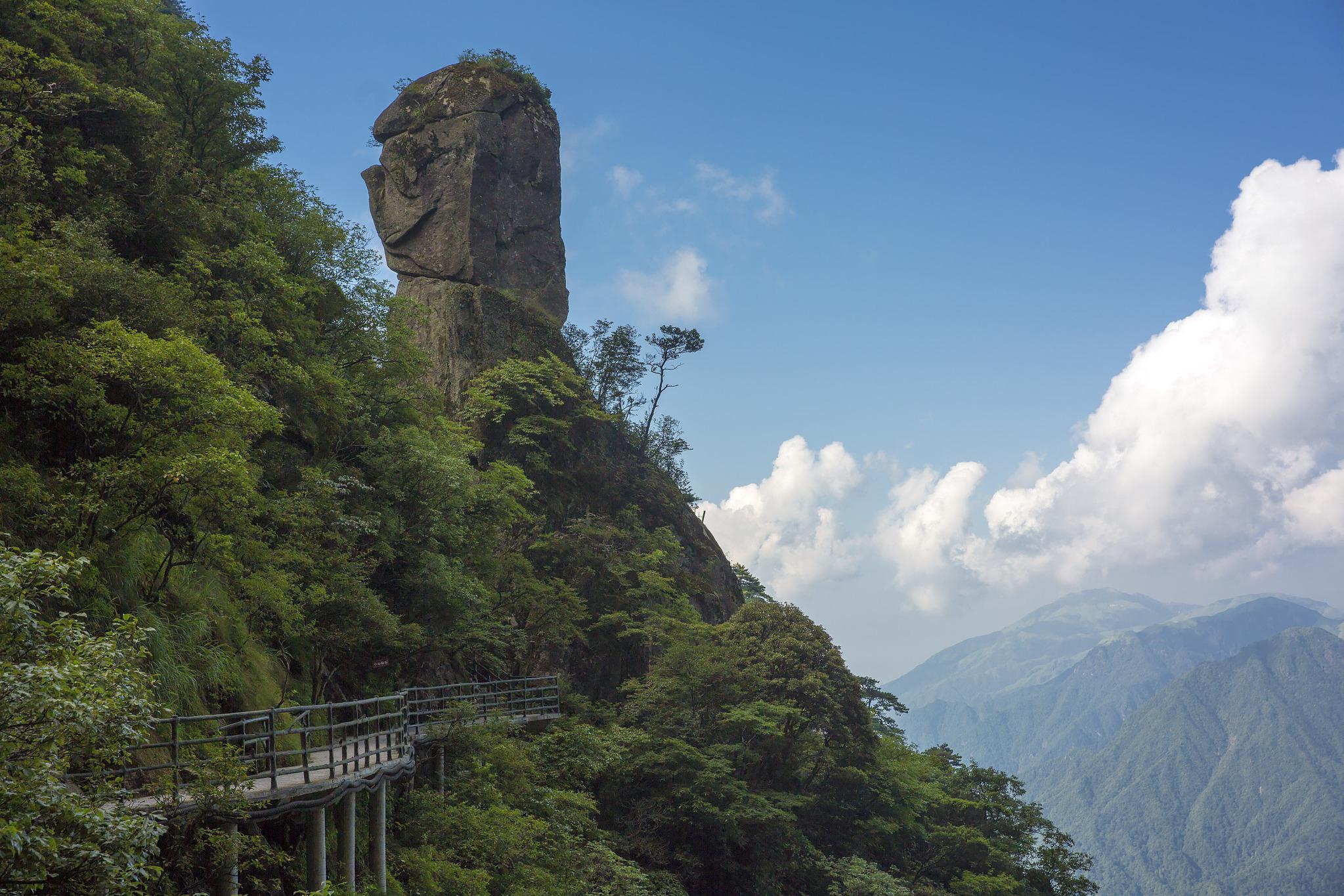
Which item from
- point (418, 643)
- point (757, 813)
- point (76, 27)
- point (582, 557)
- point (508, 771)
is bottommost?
point (757, 813)

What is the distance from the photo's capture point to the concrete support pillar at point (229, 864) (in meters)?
9.41

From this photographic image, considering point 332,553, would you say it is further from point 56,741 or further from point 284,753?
point 56,741

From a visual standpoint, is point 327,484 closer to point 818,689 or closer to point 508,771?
point 508,771

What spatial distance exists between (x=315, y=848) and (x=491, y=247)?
34.5m

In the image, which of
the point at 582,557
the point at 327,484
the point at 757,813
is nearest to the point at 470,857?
the point at 327,484

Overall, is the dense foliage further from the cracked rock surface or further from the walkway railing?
the cracked rock surface

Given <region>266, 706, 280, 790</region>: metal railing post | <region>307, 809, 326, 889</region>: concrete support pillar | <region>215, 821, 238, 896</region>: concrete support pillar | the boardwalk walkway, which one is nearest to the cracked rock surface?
the boardwalk walkway

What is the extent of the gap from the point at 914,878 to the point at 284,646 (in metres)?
21.9

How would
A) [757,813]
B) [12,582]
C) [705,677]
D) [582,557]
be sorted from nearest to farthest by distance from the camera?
1. [12,582]
2. [757,813]
3. [705,677]
4. [582,557]

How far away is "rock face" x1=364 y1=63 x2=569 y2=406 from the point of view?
40.7 m

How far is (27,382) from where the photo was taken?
38.3 ft

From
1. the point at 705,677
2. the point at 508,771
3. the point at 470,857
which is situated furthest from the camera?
the point at 705,677

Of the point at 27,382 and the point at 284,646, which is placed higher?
the point at 27,382

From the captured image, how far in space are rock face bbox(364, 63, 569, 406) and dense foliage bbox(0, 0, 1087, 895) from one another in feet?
13.7
